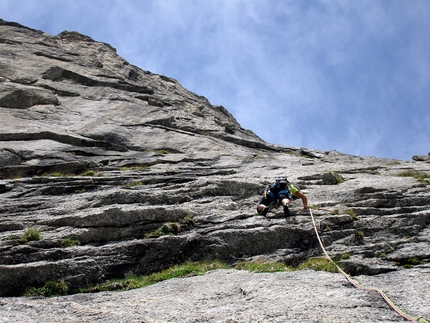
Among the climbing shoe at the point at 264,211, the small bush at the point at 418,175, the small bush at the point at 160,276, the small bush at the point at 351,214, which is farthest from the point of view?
the small bush at the point at 418,175

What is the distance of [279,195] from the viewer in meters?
17.0

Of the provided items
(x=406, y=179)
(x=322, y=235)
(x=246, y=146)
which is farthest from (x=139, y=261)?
(x=246, y=146)

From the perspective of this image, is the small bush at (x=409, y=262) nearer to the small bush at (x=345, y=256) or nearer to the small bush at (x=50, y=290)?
the small bush at (x=345, y=256)

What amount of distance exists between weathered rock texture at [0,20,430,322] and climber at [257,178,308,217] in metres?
0.45

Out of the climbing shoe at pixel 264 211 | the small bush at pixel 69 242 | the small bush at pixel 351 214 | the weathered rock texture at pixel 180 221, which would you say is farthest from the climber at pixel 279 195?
the small bush at pixel 69 242

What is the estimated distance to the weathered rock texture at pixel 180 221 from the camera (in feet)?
35.3

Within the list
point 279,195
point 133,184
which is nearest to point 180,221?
point 279,195

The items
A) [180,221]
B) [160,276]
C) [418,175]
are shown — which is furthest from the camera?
[418,175]

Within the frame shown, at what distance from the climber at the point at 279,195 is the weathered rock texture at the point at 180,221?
17.6 inches

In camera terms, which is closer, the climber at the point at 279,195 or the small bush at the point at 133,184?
the climber at the point at 279,195

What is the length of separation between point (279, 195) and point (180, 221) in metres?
3.96

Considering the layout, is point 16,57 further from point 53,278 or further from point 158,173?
point 53,278

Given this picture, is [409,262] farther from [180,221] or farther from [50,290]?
[50,290]

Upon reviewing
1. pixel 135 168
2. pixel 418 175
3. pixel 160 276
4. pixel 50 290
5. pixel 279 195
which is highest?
pixel 418 175
